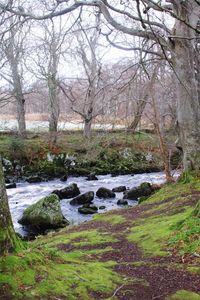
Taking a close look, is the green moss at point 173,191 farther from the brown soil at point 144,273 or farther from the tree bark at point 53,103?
the tree bark at point 53,103

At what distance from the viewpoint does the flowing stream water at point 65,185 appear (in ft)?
50.4

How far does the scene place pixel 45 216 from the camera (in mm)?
13781

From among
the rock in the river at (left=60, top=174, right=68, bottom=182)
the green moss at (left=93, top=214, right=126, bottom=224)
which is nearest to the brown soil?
the green moss at (left=93, top=214, right=126, bottom=224)

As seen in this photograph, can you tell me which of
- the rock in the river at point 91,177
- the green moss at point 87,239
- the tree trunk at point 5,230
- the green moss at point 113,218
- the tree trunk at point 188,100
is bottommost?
the rock in the river at point 91,177

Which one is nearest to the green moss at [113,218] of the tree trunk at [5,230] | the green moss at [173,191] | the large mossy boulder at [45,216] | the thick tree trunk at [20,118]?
the green moss at [173,191]

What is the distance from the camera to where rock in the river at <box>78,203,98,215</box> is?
15.6 metres

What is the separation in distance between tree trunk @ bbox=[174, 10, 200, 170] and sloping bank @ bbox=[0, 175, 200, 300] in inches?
116

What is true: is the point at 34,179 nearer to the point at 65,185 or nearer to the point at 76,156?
the point at 65,185

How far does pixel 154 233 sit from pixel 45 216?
6913 mm

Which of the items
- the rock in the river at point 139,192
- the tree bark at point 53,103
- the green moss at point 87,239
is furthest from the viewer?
the tree bark at point 53,103

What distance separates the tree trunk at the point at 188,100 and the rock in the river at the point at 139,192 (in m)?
5.59

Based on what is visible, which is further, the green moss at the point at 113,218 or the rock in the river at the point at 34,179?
the rock in the river at the point at 34,179

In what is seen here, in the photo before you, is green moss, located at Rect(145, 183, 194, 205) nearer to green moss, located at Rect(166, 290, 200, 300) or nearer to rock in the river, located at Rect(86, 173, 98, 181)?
green moss, located at Rect(166, 290, 200, 300)

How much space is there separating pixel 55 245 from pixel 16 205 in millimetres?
9113
